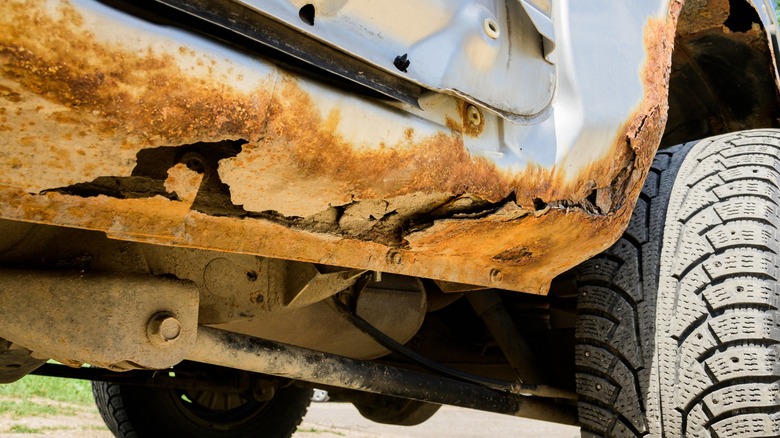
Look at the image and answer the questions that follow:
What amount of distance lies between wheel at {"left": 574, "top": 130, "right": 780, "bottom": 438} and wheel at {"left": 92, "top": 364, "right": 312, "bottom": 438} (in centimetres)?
162

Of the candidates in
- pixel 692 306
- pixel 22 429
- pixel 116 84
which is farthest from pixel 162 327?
pixel 22 429

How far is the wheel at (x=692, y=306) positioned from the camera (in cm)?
167

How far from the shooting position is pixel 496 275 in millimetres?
1619

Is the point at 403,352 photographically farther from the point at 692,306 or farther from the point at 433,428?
the point at 433,428

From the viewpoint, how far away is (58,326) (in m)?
1.33

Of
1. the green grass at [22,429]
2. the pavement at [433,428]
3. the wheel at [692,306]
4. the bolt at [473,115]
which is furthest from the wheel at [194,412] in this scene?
the bolt at [473,115]

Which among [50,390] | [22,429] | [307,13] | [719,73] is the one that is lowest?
[22,429]

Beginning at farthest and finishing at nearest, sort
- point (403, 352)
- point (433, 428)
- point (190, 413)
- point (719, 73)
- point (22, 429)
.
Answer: point (433, 428)
point (22, 429)
point (190, 413)
point (719, 73)
point (403, 352)

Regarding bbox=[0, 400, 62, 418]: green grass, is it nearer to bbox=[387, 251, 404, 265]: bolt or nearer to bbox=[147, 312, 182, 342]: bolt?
bbox=[147, 312, 182, 342]: bolt

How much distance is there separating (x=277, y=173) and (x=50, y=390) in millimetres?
6513

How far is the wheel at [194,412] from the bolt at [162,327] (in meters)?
1.65

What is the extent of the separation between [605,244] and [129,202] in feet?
3.51

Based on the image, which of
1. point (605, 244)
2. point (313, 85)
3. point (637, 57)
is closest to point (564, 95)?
point (637, 57)

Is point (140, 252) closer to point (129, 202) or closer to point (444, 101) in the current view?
point (129, 202)
